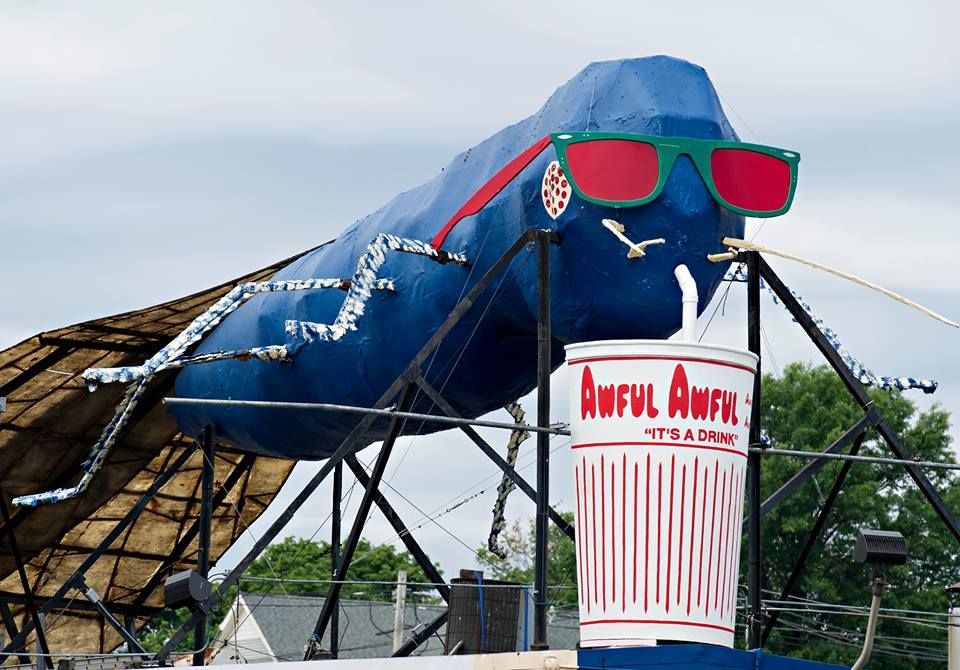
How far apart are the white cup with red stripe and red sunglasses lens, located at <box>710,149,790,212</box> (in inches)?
77.3

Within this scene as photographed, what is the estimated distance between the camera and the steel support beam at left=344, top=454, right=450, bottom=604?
654 inches

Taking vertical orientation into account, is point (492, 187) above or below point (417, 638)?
above

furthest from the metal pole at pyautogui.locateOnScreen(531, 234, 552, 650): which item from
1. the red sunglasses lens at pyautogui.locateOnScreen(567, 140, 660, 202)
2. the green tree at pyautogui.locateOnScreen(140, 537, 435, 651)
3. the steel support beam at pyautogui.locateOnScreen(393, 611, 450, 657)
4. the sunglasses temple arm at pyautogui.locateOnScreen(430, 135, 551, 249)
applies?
the green tree at pyautogui.locateOnScreen(140, 537, 435, 651)

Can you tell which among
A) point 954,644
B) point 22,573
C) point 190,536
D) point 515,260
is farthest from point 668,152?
point 190,536

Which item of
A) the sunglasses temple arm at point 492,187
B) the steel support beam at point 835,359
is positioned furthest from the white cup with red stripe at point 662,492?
the sunglasses temple arm at point 492,187

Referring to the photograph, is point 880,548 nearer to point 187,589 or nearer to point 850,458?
point 850,458

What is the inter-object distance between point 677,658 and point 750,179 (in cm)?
388

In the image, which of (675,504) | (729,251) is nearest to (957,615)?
(675,504)

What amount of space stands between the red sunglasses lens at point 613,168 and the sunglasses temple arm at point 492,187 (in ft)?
2.60

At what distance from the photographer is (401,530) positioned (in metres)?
17.5

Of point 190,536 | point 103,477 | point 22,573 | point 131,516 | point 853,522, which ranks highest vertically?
point 103,477

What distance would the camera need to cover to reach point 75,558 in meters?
22.3

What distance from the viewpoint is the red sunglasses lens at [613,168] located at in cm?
1281

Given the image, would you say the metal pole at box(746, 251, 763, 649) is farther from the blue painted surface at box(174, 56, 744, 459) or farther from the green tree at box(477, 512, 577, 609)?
the green tree at box(477, 512, 577, 609)
